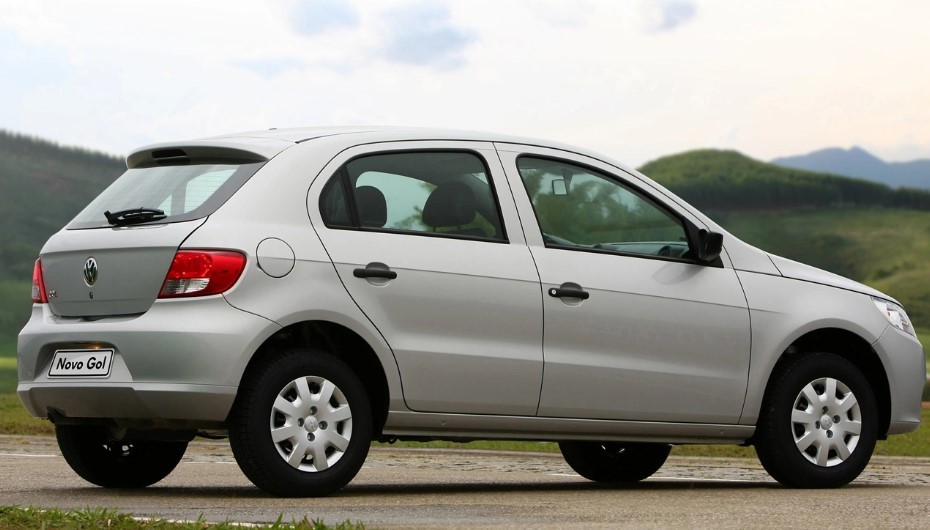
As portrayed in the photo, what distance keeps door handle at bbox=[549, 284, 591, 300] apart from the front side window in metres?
0.41

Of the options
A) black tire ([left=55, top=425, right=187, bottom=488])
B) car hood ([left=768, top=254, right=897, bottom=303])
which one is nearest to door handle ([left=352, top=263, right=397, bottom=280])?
black tire ([left=55, top=425, right=187, bottom=488])

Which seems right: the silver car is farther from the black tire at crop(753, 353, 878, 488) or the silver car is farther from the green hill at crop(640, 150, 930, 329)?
the green hill at crop(640, 150, 930, 329)

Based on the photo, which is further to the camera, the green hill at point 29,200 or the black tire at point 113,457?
the green hill at point 29,200

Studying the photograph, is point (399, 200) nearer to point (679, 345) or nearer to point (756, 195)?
point (679, 345)

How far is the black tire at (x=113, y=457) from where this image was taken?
28.3 ft

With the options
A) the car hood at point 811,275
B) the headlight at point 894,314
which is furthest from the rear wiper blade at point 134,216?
the headlight at point 894,314

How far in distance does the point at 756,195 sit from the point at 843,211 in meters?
15.1

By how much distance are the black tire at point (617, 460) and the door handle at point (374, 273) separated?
2695 millimetres

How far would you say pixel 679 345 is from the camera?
28.5 ft

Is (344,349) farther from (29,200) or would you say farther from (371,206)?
(29,200)

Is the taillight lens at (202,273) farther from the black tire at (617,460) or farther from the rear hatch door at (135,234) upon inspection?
the black tire at (617,460)

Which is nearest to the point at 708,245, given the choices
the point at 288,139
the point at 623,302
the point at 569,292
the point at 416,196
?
the point at 623,302

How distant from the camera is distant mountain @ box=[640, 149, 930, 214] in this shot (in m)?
163

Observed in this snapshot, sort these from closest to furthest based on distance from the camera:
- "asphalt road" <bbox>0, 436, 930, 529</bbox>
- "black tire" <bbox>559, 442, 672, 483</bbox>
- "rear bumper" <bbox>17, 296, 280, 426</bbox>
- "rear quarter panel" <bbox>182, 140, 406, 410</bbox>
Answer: "asphalt road" <bbox>0, 436, 930, 529</bbox>
"rear bumper" <bbox>17, 296, 280, 426</bbox>
"rear quarter panel" <bbox>182, 140, 406, 410</bbox>
"black tire" <bbox>559, 442, 672, 483</bbox>
